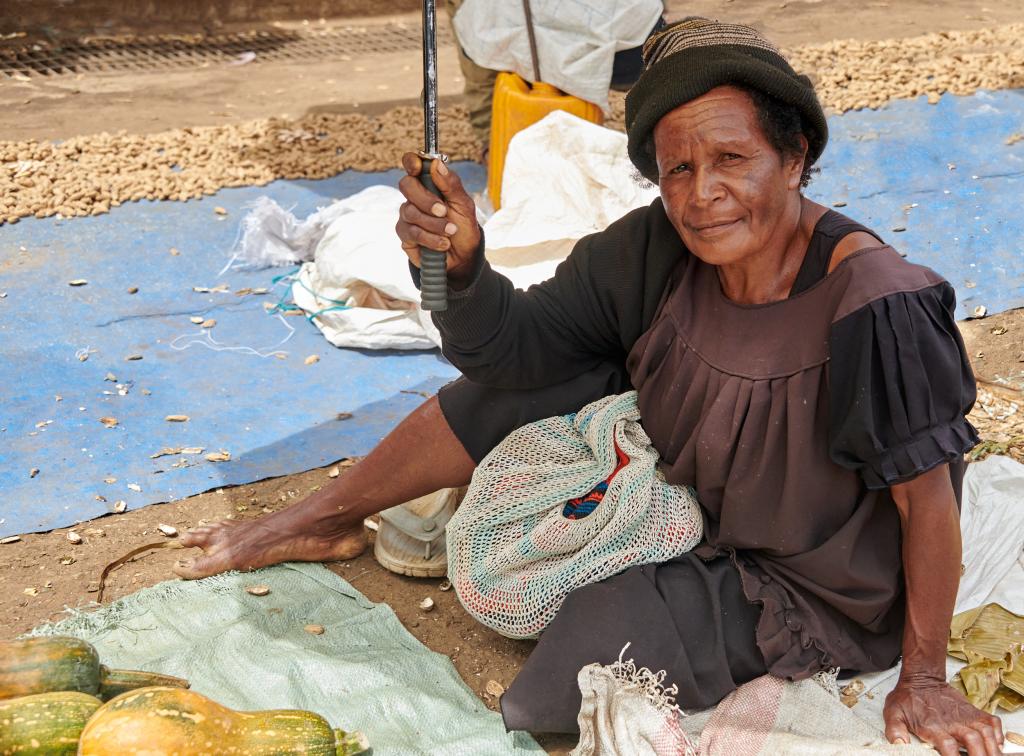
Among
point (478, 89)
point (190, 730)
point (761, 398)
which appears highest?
point (761, 398)

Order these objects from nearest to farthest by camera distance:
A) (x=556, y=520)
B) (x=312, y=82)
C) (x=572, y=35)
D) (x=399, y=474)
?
(x=556, y=520), (x=399, y=474), (x=572, y=35), (x=312, y=82)

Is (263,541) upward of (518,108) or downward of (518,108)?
downward

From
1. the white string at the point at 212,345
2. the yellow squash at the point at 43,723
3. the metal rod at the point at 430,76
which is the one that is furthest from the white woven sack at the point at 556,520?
the white string at the point at 212,345

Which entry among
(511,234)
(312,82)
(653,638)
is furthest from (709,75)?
(312,82)

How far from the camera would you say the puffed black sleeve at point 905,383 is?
6.20 feet

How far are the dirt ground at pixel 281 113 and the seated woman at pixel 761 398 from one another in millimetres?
383

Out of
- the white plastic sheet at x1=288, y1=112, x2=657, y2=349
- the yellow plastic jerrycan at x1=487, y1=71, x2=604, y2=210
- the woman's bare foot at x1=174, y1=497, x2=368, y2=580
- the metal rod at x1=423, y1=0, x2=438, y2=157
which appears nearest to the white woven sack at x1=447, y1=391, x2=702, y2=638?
the woman's bare foot at x1=174, y1=497, x2=368, y2=580

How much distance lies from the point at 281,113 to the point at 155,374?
103 inches

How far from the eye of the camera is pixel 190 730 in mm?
1582

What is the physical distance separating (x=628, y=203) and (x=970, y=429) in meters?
2.13

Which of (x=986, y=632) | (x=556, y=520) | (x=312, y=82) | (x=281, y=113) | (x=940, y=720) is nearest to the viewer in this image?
(x=940, y=720)

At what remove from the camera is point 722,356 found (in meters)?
2.15

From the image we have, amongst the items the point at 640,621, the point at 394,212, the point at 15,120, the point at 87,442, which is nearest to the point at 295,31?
the point at 15,120

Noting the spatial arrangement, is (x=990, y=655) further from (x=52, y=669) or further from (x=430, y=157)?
(x=52, y=669)
